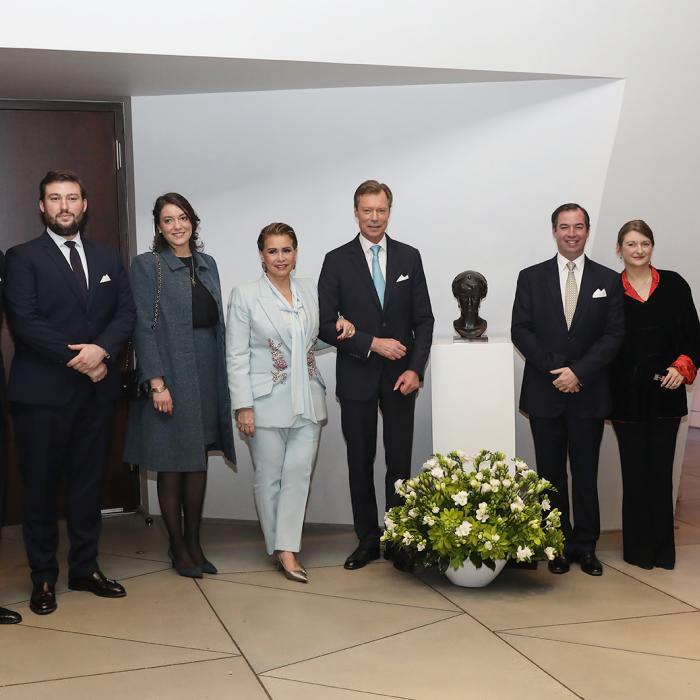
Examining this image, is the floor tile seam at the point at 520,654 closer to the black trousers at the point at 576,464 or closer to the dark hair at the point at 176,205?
the black trousers at the point at 576,464

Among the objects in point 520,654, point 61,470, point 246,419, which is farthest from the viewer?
point 246,419

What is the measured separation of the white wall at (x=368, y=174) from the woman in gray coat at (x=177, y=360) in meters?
1.02

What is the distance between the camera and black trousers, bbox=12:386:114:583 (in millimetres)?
3754

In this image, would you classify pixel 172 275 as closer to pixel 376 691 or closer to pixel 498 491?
pixel 498 491

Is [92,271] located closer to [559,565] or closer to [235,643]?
[235,643]

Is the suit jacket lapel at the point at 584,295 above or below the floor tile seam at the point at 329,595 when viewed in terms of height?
above

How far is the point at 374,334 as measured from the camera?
4285 millimetres

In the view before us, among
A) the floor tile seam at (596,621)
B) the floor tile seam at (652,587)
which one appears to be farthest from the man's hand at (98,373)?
the floor tile seam at (652,587)

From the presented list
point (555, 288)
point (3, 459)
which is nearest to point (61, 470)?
point (3, 459)

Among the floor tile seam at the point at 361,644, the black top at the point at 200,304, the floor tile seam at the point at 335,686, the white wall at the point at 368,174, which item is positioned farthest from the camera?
the white wall at the point at 368,174

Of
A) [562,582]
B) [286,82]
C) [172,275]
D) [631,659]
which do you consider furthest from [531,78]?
[631,659]

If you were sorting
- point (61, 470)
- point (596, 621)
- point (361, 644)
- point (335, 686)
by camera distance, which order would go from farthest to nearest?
1. point (61, 470)
2. point (596, 621)
3. point (361, 644)
4. point (335, 686)

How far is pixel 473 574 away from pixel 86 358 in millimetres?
1804

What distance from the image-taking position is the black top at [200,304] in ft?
13.4
